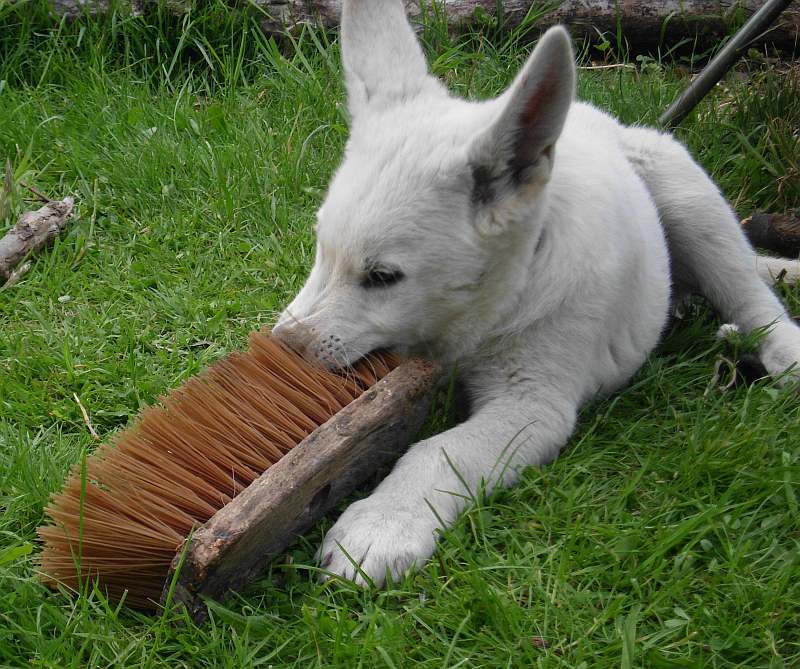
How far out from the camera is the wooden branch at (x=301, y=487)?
2037 mm

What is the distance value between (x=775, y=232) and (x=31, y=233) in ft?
10.1

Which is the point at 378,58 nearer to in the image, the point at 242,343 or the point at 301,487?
the point at 242,343

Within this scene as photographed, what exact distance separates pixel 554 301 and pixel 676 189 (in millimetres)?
1102

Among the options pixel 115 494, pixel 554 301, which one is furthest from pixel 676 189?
pixel 115 494

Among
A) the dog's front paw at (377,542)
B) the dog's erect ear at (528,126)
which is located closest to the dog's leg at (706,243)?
the dog's erect ear at (528,126)

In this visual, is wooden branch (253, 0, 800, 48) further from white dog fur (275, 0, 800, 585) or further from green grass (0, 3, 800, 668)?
white dog fur (275, 0, 800, 585)

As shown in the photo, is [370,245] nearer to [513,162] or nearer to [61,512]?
[513,162]

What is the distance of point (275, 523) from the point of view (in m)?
2.17

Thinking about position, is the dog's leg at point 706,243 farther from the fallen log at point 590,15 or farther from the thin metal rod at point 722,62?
the fallen log at point 590,15

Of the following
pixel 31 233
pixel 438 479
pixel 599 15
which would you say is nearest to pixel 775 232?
pixel 599 15

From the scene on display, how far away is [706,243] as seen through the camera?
3555mm

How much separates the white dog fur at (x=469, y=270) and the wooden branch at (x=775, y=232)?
814 millimetres

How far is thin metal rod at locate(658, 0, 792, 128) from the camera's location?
3875mm

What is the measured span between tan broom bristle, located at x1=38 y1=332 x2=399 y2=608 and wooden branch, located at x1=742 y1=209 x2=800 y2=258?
81.1 inches
